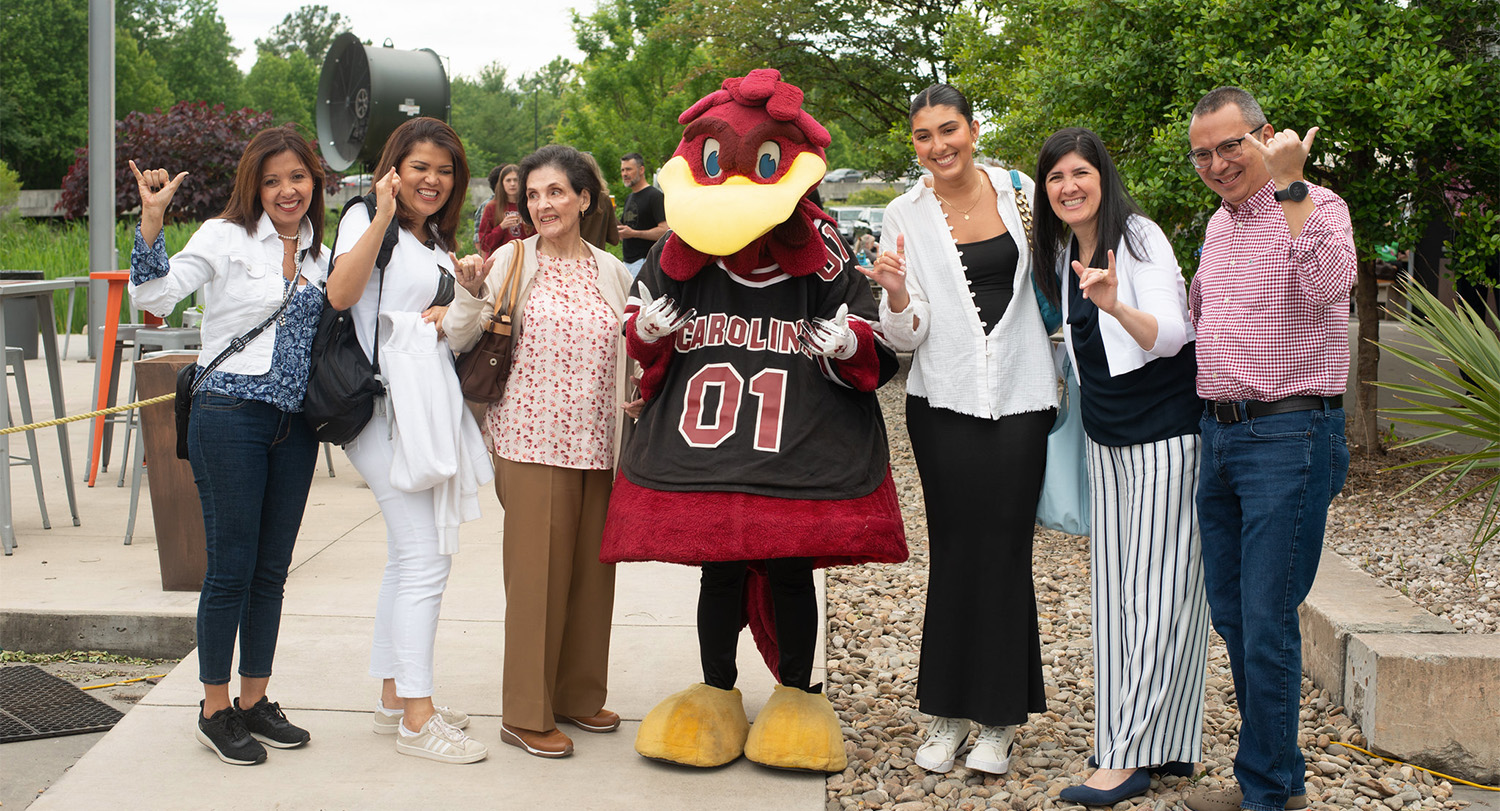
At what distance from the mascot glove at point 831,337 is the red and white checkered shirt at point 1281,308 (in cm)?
88

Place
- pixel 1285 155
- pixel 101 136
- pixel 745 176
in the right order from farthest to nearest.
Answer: pixel 101 136, pixel 745 176, pixel 1285 155

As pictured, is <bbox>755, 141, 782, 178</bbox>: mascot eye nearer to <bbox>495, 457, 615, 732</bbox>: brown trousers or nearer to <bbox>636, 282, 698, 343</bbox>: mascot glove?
<bbox>636, 282, 698, 343</bbox>: mascot glove

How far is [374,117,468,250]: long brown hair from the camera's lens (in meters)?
3.51

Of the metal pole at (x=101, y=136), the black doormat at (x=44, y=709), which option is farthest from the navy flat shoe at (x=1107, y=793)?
the metal pole at (x=101, y=136)

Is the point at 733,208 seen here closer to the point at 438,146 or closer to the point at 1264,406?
the point at 438,146

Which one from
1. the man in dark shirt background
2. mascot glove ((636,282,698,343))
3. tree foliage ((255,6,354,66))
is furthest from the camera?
tree foliage ((255,6,354,66))

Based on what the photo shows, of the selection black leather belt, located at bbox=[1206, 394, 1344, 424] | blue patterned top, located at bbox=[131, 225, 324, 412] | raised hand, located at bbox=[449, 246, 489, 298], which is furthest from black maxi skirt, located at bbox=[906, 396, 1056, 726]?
blue patterned top, located at bbox=[131, 225, 324, 412]

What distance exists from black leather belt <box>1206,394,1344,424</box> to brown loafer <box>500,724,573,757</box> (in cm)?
200

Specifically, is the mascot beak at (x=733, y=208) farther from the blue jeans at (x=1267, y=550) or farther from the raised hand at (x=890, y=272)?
the blue jeans at (x=1267, y=550)

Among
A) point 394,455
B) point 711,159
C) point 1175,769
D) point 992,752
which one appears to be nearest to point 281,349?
Result: point 394,455

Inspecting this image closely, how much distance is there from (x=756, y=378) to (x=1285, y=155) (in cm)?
138

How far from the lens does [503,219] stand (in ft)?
19.1

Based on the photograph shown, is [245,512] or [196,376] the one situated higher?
[196,376]

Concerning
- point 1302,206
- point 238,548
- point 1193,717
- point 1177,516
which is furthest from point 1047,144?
point 238,548
